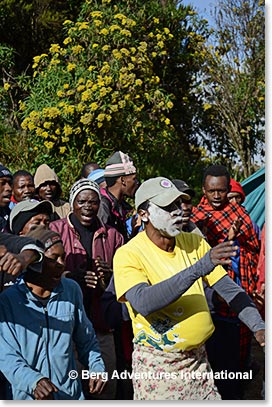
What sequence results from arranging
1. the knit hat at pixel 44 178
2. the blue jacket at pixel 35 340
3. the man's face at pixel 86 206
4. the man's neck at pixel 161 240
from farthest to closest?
the knit hat at pixel 44 178
the man's face at pixel 86 206
the man's neck at pixel 161 240
the blue jacket at pixel 35 340

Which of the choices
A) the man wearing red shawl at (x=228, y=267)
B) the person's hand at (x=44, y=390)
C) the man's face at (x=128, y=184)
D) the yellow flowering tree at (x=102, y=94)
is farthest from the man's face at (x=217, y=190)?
the yellow flowering tree at (x=102, y=94)

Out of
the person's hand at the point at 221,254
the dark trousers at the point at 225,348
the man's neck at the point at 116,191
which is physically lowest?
the dark trousers at the point at 225,348

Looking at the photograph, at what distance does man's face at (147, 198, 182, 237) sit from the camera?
3.56m

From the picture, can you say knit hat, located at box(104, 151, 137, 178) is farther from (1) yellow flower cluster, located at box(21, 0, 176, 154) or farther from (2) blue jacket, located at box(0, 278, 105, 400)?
(1) yellow flower cluster, located at box(21, 0, 176, 154)

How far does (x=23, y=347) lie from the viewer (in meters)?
3.44

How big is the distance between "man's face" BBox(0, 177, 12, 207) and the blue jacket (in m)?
1.85

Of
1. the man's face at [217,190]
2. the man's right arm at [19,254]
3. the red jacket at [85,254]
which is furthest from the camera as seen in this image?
the man's face at [217,190]

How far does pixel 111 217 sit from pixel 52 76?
322 cm

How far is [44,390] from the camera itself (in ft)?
10.8

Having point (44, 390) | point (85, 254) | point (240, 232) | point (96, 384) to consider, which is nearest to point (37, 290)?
point (44, 390)

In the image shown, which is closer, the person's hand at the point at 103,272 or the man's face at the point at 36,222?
the man's face at the point at 36,222

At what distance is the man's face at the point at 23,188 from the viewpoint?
18.9ft

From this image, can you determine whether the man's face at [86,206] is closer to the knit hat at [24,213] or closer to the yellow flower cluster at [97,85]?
the knit hat at [24,213]

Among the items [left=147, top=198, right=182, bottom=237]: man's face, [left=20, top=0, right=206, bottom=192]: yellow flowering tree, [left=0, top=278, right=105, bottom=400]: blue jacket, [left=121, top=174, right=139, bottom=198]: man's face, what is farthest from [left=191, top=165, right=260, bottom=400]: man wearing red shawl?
[left=20, top=0, right=206, bottom=192]: yellow flowering tree
